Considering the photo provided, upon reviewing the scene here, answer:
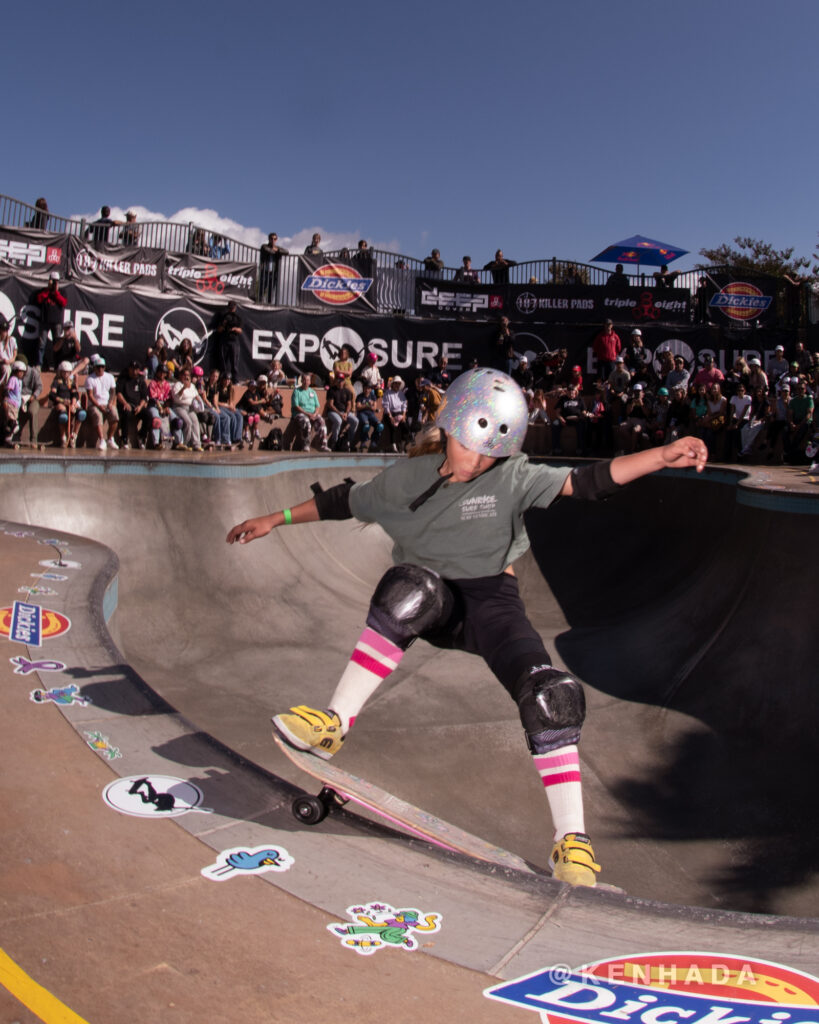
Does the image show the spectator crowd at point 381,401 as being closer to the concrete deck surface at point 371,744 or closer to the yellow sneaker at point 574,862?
the concrete deck surface at point 371,744

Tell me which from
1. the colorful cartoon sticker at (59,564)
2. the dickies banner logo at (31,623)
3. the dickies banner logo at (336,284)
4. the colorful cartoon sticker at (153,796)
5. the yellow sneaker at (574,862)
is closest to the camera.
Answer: the yellow sneaker at (574,862)

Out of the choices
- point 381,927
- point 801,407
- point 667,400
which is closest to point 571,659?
point 381,927

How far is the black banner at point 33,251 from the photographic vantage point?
53.0 feet

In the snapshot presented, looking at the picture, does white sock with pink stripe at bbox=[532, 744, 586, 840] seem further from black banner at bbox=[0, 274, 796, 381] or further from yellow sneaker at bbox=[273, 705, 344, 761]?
black banner at bbox=[0, 274, 796, 381]

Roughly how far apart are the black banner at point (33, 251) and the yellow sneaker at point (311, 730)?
51.1ft

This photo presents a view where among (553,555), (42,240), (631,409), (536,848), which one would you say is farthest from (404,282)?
(536,848)

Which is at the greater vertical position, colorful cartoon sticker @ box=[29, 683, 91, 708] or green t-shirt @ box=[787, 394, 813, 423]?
green t-shirt @ box=[787, 394, 813, 423]

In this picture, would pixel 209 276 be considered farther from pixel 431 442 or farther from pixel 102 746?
pixel 102 746

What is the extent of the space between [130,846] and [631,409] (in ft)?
52.5

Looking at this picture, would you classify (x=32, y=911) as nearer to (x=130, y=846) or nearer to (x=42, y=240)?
(x=130, y=846)

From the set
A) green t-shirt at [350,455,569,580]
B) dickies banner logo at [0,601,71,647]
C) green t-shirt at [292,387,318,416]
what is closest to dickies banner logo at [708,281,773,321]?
green t-shirt at [292,387,318,416]

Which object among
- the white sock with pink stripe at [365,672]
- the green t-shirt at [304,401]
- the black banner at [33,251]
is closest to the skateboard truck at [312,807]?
the white sock with pink stripe at [365,672]

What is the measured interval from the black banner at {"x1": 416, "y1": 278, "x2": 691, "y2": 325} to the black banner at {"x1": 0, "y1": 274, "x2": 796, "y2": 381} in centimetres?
34

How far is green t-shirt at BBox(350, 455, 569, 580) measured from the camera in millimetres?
3273
